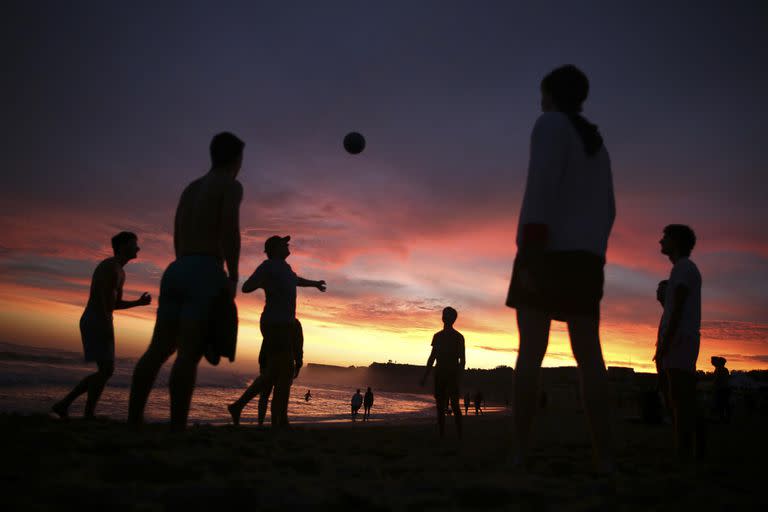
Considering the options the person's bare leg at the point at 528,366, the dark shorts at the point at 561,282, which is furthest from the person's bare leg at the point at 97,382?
the dark shorts at the point at 561,282

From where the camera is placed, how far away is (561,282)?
315 centimetres

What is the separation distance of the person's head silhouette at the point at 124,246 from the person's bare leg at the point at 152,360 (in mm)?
2721

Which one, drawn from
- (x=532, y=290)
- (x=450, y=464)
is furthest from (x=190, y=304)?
(x=532, y=290)

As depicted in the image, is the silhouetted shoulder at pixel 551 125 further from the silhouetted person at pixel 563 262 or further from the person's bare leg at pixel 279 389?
the person's bare leg at pixel 279 389

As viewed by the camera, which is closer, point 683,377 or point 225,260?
point 225,260

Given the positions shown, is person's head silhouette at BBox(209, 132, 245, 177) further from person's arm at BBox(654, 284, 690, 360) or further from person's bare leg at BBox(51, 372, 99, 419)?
person's arm at BBox(654, 284, 690, 360)

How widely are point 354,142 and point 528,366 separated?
744 cm

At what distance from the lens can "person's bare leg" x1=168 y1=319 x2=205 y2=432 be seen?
143 inches

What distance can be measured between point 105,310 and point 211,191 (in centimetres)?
294

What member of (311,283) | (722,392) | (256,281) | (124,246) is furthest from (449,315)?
(722,392)

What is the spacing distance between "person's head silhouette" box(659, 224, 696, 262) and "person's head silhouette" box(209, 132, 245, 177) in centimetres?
431

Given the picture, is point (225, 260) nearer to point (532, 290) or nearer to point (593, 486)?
point (532, 290)

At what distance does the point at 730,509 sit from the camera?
2.21 metres

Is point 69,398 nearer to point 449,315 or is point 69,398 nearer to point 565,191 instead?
point 449,315
